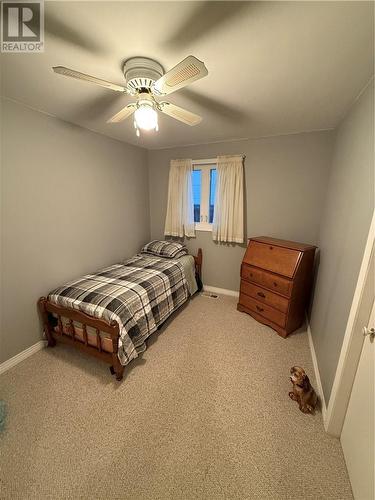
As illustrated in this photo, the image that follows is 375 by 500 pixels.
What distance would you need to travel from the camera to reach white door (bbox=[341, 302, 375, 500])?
3.24 feet

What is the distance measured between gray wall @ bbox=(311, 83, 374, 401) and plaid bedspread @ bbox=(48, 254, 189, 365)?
1582 mm

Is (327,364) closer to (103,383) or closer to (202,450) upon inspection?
(202,450)

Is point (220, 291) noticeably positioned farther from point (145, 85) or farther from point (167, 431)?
point (145, 85)

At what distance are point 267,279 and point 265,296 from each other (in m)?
0.23

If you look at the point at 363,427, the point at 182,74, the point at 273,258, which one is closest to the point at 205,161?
the point at 273,258

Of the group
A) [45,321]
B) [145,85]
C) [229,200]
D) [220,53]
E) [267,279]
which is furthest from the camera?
[229,200]

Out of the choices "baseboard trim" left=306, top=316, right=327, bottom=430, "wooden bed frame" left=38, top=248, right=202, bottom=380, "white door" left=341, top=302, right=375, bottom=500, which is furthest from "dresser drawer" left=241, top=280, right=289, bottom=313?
"wooden bed frame" left=38, top=248, right=202, bottom=380

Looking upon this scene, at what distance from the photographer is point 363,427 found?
1073 mm

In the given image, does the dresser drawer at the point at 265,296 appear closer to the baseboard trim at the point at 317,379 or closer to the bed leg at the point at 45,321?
the baseboard trim at the point at 317,379

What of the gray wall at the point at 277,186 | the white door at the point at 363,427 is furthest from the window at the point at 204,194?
the white door at the point at 363,427

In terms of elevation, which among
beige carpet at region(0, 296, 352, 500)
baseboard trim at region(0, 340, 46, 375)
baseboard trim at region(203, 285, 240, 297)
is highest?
baseboard trim at region(203, 285, 240, 297)

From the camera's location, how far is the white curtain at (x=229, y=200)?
9.43 ft

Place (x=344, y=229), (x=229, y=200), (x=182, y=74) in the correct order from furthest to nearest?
(x=229, y=200) → (x=344, y=229) → (x=182, y=74)

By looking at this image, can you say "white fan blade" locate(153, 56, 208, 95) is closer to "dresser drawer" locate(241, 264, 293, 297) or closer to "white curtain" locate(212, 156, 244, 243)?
"white curtain" locate(212, 156, 244, 243)
